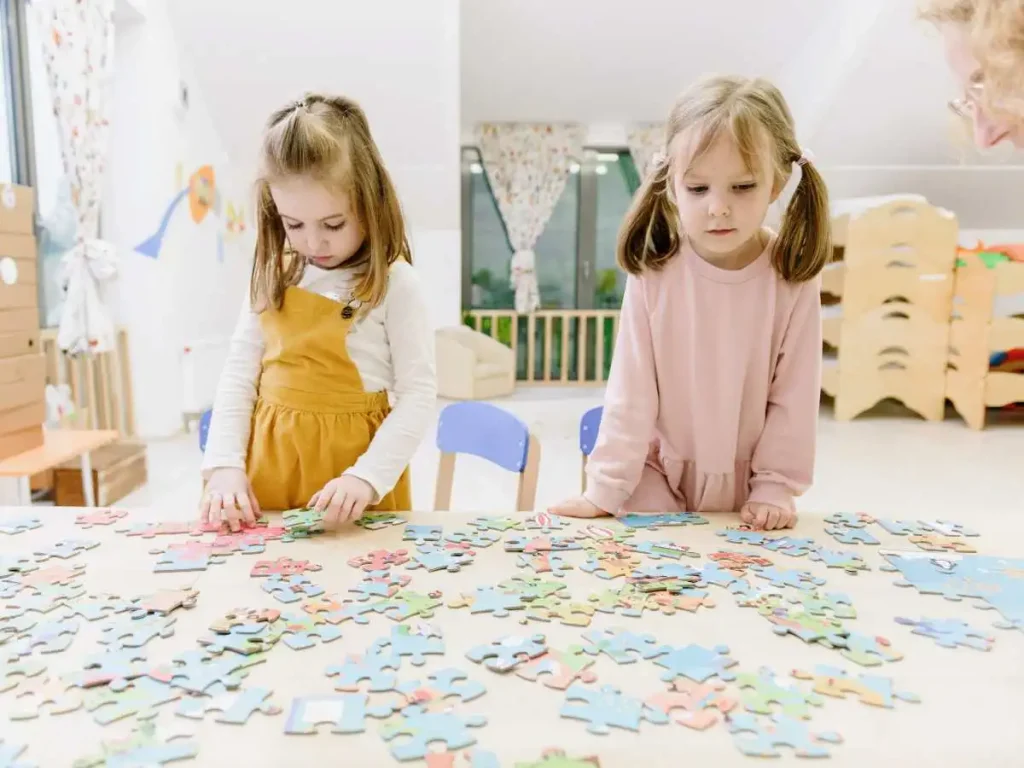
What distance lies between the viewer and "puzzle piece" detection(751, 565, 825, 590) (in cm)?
90

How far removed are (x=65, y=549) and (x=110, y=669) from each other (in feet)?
1.05

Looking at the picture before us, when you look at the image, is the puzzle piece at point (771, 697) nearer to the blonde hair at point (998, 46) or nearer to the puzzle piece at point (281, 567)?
the puzzle piece at point (281, 567)

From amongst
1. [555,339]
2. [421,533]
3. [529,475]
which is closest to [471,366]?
[555,339]

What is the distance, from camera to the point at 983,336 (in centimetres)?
452

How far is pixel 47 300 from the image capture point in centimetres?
342

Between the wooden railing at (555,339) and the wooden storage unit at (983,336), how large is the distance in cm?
244

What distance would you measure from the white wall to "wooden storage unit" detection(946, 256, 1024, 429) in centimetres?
424

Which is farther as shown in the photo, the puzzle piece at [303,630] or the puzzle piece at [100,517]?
the puzzle piece at [100,517]

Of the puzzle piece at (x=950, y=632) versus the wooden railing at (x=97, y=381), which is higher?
the puzzle piece at (x=950, y=632)

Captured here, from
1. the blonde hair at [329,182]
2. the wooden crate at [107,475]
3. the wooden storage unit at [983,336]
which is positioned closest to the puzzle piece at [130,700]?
the blonde hair at [329,182]

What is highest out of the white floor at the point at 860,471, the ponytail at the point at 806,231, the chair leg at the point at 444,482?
the ponytail at the point at 806,231

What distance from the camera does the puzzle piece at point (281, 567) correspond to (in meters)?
0.91

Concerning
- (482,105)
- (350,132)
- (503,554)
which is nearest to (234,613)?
(503,554)

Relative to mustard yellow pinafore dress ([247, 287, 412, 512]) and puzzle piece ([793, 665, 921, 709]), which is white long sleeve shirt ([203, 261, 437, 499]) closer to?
mustard yellow pinafore dress ([247, 287, 412, 512])
